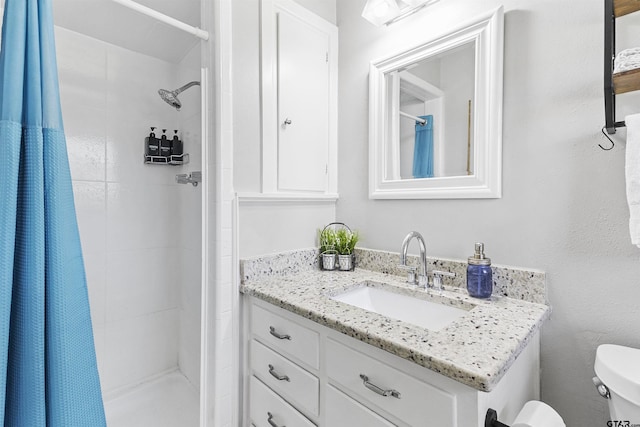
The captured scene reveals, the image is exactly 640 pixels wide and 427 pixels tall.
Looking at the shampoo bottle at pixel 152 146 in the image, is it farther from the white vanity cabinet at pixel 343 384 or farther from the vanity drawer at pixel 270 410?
the vanity drawer at pixel 270 410

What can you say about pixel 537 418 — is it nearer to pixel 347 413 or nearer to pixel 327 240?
pixel 347 413

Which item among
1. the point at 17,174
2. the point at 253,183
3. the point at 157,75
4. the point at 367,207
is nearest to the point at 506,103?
the point at 367,207

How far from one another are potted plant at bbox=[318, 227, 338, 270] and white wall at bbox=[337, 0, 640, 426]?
0.57m

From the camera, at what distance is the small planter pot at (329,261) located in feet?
4.95

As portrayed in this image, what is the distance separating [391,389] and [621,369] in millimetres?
557

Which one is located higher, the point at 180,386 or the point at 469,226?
the point at 469,226

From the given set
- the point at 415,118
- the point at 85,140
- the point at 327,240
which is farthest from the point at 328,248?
the point at 85,140

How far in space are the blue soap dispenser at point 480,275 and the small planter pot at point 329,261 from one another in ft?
2.09

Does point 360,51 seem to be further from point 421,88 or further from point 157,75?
point 157,75

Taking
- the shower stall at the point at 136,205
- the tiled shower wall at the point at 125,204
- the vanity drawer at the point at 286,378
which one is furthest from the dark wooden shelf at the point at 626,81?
the tiled shower wall at the point at 125,204

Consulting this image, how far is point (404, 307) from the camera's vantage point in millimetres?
1193

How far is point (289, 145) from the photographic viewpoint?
1.46m

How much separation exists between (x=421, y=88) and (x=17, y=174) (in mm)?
1370

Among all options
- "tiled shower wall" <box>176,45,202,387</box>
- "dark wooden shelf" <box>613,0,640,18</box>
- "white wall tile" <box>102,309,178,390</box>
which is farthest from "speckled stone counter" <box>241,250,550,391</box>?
"white wall tile" <box>102,309,178,390</box>
